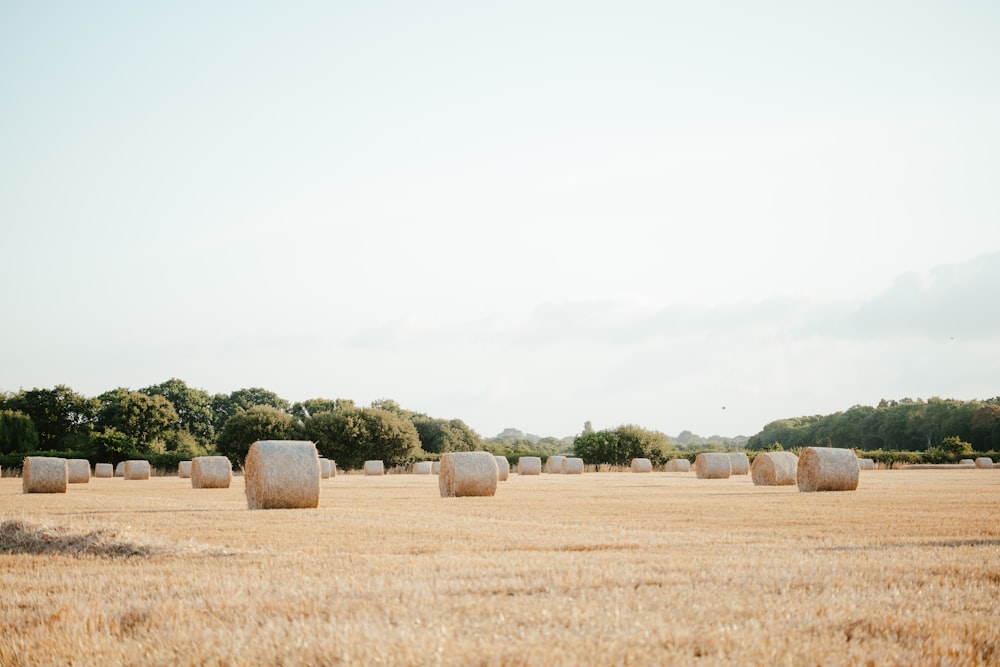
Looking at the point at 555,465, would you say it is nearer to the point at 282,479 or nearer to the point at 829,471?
the point at 829,471

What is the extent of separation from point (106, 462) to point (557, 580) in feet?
208

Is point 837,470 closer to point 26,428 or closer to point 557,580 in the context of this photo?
point 557,580

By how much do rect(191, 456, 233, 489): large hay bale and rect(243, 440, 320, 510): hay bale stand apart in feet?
47.9

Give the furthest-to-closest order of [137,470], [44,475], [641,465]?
[641,465] → [137,470] → [44,475]

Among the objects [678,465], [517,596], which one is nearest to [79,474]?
[678,465]

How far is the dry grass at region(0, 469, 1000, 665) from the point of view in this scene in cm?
572

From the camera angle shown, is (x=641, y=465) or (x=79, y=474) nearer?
(x=79, y=474)

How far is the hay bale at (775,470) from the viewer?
105 ft

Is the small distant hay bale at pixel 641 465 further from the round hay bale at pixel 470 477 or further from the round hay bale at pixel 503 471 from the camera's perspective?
the round hay bale at pixel 470 477

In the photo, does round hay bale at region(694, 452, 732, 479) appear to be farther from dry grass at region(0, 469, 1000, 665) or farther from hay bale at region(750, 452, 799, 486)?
dry grass at region(0, 469, 1000, 665)

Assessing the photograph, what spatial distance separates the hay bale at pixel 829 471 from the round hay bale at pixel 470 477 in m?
9.15

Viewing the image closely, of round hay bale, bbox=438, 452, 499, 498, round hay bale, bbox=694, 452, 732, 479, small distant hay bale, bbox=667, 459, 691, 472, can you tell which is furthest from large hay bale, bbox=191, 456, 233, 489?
small distant hay bale, bbox=667, 459, 691, 472

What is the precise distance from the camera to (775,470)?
31.9m

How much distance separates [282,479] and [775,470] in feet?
59.5
